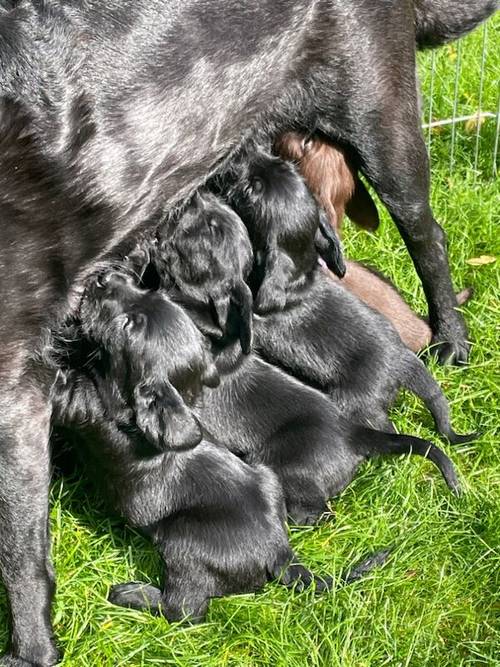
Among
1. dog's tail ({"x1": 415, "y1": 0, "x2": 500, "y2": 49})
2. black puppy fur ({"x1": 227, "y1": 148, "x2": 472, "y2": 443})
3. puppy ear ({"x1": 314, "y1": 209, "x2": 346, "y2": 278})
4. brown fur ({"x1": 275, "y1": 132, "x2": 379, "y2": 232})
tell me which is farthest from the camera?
dog's tail ({"x1": 415, "y1": 0, "x2": 500, "y2": 49})

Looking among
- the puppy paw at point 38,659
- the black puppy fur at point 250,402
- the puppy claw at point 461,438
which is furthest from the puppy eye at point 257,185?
the puppy paw at point 38,659

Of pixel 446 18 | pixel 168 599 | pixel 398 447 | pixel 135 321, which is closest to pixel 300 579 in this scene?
pixel 168 599

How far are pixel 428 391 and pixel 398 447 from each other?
0.33m

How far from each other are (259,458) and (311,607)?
50cm

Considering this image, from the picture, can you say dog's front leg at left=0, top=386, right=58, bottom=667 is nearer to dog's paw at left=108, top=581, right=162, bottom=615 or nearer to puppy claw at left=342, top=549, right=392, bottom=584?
dog's paw at left=108, top=581, right=162, bottom=615

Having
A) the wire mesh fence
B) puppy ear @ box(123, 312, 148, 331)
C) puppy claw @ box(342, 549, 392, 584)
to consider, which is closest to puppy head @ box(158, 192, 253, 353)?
puppy ear @ box(123, 312, 148, 331)

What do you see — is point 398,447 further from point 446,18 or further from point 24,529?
point 446,18

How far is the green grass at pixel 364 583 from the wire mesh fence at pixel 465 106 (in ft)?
4.68

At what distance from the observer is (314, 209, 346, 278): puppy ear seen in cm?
408

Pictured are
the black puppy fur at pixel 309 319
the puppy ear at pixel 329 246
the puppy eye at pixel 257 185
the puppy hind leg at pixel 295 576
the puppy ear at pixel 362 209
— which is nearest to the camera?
the puppy hind leg at pixel 295 576

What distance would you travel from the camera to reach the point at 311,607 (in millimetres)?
3398

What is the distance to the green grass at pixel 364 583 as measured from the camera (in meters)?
3.31

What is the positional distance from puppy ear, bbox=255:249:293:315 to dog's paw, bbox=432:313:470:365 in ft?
2.53

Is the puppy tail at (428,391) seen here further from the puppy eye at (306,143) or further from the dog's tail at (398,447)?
the puppy eye at (306,143)
